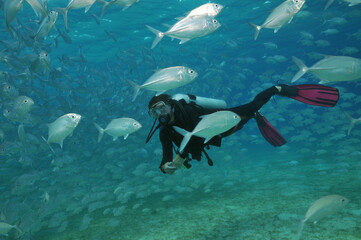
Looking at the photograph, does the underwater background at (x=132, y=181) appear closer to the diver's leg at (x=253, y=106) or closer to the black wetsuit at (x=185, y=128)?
the diver's leg at (x=253, y=106)

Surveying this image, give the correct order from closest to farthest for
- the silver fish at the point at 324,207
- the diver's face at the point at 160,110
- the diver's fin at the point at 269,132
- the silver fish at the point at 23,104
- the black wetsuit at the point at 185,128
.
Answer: the silver fish at the point at 324,207 → the diver's face at the point at 160,110 → the black wetsuit at the point at 185,128 → the diver's fin at the point at 269,132 → the silver fish at the point at 23,104

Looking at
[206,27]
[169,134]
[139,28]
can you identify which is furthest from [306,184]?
[139,28]

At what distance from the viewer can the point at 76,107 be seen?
11281mm

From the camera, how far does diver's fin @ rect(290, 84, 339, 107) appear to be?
4.59m

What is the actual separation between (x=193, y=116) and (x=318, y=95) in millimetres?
2930

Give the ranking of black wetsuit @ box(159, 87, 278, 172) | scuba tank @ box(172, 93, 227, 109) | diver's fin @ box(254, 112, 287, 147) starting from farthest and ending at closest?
diver's fin @ box(254, 112, 287, 147) < scuba tank @ box(172, 93, 227, 109) < black wetsuit @ box(159, 87, 278, 172)

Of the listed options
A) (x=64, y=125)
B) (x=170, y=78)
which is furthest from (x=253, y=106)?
(x=64, y=125)

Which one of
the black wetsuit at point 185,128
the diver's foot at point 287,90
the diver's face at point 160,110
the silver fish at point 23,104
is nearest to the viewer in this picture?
the diver's face at point 160,110

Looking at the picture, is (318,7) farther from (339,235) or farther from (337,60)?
(339,235)

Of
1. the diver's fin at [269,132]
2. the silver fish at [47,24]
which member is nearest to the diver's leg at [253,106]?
the diver's fin at [269,132]

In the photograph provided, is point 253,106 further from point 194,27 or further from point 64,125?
point 64,125

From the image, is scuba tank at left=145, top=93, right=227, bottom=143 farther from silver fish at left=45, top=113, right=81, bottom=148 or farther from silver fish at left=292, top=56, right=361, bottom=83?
silver fish at left=292, top=56, right=361, bottom=83

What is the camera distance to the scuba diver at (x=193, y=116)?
3.40 m

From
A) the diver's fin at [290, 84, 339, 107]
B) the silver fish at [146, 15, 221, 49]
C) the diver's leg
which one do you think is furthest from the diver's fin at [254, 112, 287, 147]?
the silver fish at [146, 15, 221, 49]
